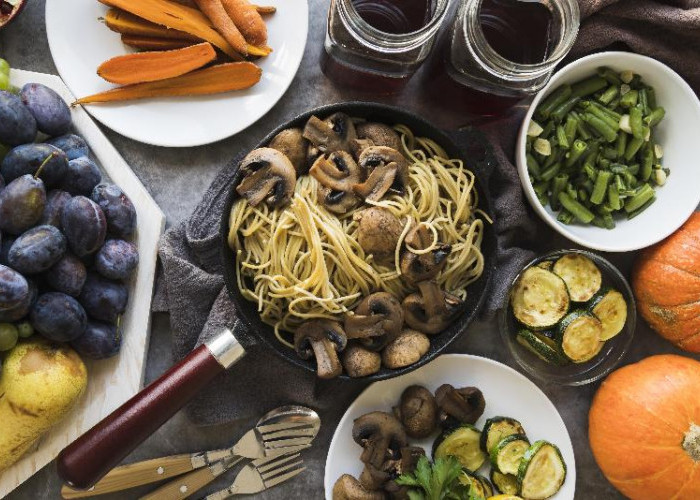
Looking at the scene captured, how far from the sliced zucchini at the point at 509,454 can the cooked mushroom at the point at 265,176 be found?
3.21 ft

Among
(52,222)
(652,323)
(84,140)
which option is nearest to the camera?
(52,222)

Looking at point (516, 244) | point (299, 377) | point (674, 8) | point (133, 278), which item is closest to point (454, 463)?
point (299, 377)

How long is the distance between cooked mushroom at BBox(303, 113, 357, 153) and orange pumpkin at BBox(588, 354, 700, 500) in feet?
3.69

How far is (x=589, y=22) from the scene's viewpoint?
6.96ft

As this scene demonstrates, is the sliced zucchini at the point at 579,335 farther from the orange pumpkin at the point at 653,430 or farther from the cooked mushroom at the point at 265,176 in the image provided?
the cooked mushroom at the point at 265,176

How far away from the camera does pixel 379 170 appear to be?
193 cm

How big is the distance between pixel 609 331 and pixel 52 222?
164cm

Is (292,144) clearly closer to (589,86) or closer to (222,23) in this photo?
(222,23)

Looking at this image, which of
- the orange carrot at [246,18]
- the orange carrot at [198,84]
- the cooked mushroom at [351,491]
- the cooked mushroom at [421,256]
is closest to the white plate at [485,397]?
the cooked mushroom at [351,491]

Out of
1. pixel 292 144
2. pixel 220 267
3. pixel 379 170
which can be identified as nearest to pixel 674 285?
pixel 379 170

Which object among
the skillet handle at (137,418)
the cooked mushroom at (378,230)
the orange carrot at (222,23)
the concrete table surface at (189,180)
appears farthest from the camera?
the concrete table surface at (189,180)

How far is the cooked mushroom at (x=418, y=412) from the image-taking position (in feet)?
6.92

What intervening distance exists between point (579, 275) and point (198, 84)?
1.27 metres

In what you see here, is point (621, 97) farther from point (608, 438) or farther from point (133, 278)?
point (133, 278)
